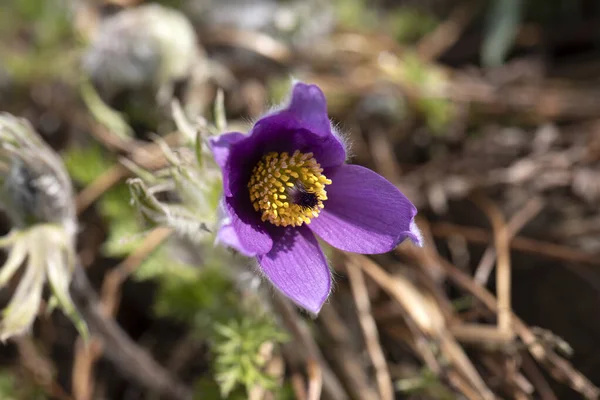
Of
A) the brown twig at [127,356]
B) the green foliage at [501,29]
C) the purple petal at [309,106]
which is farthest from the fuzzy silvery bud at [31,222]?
the green foliage at [501,29]

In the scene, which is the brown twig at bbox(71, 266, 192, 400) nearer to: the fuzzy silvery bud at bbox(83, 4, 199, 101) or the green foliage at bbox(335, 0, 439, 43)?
the fuzzy silvery bud at bbox(83, 4, 199, 101)

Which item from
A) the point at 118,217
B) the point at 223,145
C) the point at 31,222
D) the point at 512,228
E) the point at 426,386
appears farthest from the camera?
the point at 512,228

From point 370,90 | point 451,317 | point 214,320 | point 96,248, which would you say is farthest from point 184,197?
point 370,90

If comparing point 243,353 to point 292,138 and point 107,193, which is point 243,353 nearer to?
point 292,138

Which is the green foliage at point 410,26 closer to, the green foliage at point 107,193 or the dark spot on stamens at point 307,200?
the green foliage at point 107,193

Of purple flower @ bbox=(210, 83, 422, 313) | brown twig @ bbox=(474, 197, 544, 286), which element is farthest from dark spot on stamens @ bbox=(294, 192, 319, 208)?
brown twig @ bbox=(474, 197, 544, 286)

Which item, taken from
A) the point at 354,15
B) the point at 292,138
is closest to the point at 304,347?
→ the point at 292,138
